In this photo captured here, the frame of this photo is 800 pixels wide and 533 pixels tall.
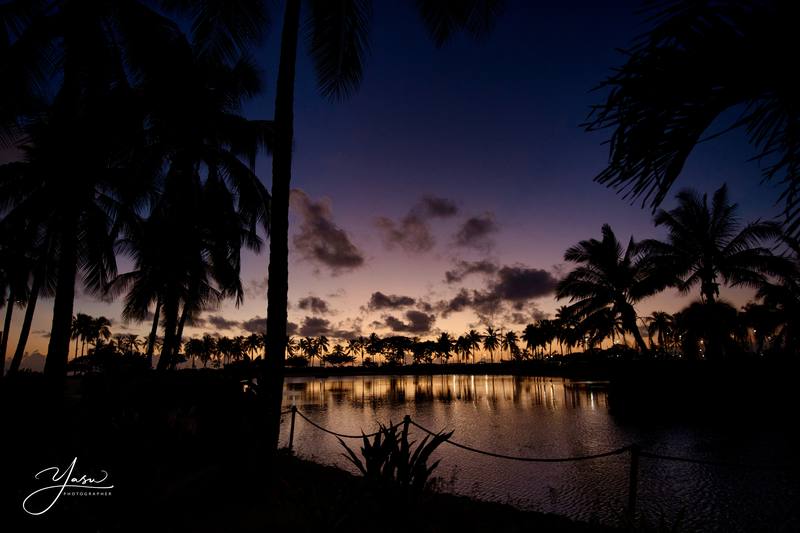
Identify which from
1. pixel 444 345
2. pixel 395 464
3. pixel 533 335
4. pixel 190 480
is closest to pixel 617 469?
pixel 395 464

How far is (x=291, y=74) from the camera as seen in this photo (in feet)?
21.0

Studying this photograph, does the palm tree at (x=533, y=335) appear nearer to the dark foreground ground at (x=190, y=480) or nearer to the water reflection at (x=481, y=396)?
the water reflection at (x=481, y=396)

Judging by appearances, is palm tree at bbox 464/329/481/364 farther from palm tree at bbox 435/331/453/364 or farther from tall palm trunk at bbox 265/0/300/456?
tall palm trunk at bbox 265/0/300/456

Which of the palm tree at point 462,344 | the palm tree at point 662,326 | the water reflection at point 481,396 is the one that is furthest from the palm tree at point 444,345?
the water reflection at point 481,396

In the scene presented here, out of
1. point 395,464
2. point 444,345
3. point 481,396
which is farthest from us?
point 444,345

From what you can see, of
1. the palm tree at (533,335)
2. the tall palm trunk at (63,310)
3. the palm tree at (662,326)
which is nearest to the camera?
the tall palm trunk at (63,310)

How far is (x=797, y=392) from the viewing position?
40.1 ft

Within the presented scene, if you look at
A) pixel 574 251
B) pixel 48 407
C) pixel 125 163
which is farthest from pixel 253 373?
pixel 574 251

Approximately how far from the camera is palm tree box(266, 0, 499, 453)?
580cm

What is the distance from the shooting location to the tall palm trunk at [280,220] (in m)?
5.67

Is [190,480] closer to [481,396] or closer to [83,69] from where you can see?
[83,69]

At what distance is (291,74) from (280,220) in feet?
7.99

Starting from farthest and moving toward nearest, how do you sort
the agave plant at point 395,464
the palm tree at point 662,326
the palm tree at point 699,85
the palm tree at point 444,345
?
the palm tree at point 444,345 → the palm tree at point 662,326 → the agave plant at point 395,464 → the palm tree at point 699,85

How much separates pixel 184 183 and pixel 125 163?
1.59 m
